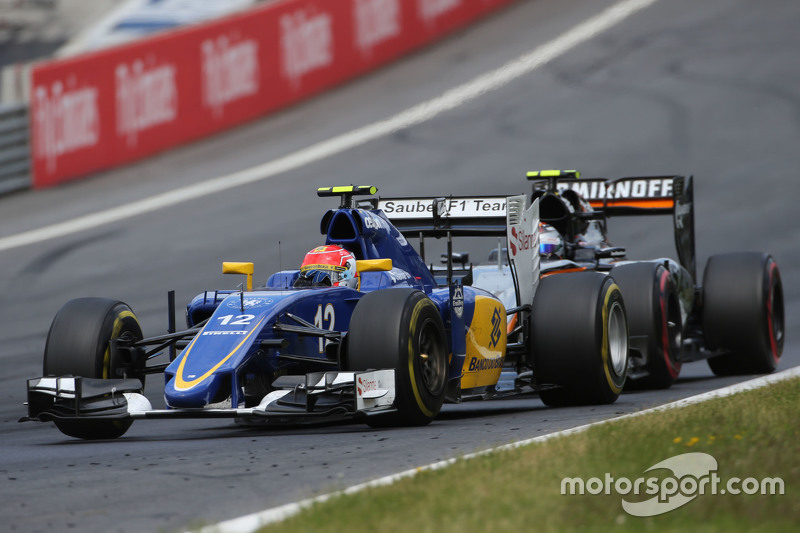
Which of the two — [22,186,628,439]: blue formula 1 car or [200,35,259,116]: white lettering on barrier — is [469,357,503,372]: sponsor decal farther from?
[200,35,259,116]: white lettering on barrier

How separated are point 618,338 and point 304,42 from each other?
18383 millimetres

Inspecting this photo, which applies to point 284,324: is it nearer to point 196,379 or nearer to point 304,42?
point 196,379

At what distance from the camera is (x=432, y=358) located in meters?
9.28

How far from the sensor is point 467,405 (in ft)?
39.1

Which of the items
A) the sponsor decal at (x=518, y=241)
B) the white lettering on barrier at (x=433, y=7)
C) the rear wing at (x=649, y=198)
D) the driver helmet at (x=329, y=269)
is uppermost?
the white lettering on barrier at (x=433, y=7)

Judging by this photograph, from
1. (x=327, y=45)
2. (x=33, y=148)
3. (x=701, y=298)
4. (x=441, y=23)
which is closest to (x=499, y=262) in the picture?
(x=701, y=298)

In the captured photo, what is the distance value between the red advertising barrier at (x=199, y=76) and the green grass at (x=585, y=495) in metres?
18.6

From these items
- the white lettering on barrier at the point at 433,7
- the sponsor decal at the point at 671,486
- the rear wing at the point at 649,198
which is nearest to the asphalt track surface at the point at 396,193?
the sponsor decal at the point at 671,486

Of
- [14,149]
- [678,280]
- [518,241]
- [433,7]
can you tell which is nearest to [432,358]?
[518,241]

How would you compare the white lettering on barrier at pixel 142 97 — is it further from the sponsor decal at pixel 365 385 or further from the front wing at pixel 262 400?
the sponsor decal at pixel 365 385

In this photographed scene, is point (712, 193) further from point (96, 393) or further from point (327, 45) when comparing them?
point (96, 393)

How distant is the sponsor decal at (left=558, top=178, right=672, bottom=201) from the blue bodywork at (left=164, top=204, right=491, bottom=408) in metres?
4.61

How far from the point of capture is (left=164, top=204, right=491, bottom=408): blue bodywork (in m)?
8.41

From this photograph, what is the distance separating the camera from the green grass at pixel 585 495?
4.99m
